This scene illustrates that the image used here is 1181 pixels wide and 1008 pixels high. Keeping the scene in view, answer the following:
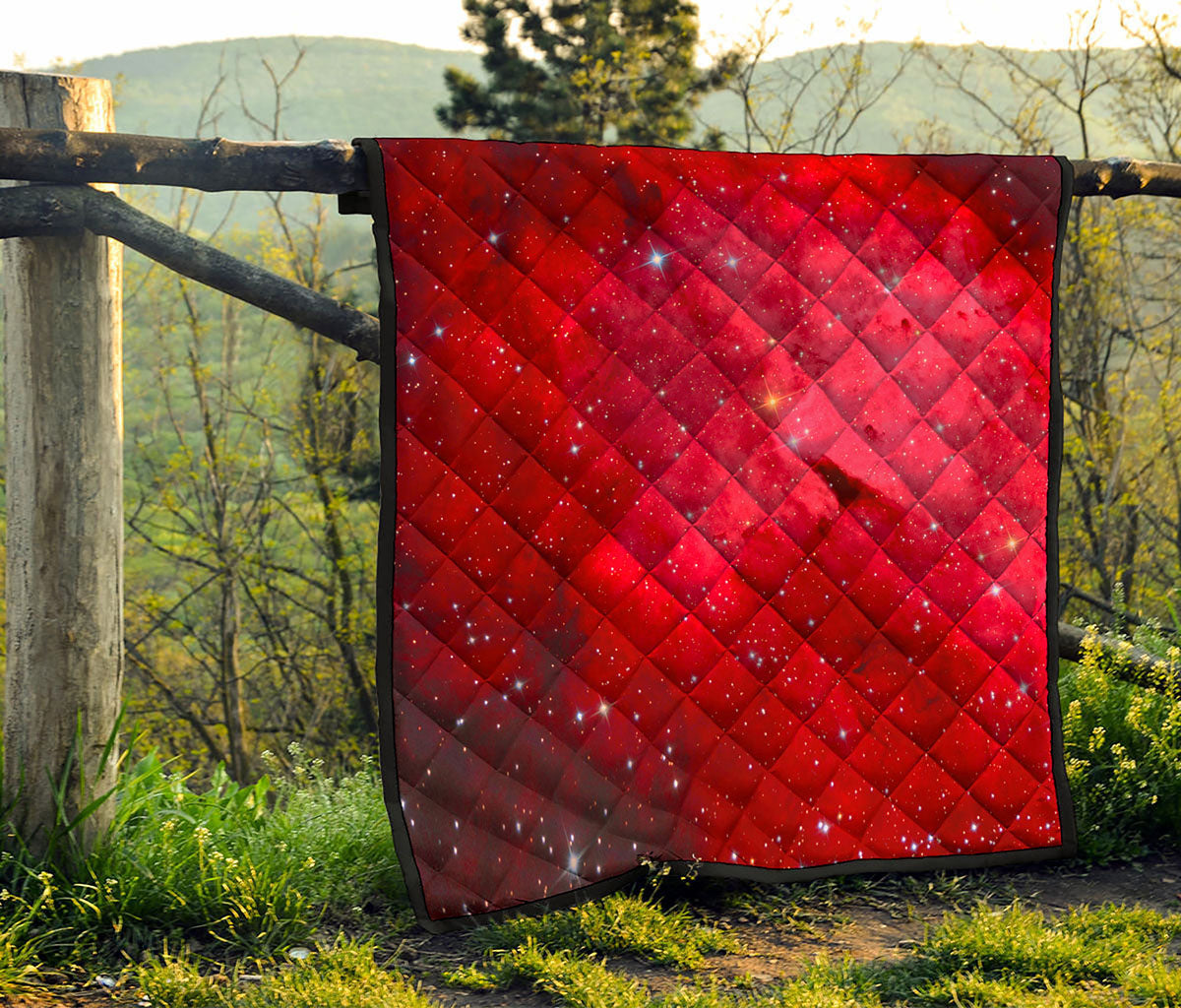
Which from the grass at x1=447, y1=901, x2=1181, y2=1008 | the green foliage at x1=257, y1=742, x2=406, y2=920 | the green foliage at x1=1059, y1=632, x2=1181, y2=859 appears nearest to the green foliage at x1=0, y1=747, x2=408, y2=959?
the green foliage at x1=257, y1=742, x2=406, y2=920

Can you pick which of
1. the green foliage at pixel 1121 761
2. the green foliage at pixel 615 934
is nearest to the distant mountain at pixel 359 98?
the green foliage at pixel 1121 761

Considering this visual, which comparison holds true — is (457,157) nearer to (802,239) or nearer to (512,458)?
(512,458)

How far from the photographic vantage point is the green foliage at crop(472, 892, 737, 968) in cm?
194

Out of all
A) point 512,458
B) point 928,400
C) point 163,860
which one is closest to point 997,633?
point 928,400

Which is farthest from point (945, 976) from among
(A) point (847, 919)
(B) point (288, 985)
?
(B) point (288, 985)

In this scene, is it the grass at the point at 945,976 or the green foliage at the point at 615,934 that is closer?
the grass at the point at 945,976

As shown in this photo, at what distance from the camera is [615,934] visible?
196 centimetres

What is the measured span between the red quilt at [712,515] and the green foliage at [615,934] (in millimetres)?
48

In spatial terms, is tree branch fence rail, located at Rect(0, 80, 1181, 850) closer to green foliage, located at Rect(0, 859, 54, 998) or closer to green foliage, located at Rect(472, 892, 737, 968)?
green foliage, located at Rect(0, 859, 54, 998)

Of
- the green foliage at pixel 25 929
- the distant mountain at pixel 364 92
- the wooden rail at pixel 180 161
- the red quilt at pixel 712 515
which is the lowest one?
the green foliage at pixel 25 929

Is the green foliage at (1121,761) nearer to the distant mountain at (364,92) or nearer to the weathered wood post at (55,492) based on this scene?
the weathered wood post at (55,492)

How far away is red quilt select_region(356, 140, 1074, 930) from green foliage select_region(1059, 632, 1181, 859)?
0.16 meters

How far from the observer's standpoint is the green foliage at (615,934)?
6.38 feet

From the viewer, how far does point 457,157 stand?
1962 millimetres
